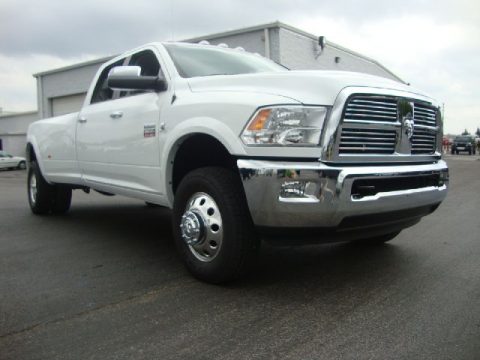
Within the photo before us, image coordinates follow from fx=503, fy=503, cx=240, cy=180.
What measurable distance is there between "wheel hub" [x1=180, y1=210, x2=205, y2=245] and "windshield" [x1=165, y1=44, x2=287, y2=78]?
126 cm

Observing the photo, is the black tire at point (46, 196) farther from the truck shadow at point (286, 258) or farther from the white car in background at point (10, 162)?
the white car in background at point (10, 162)

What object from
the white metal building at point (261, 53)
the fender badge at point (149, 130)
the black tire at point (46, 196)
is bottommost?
the black tire at point (46, 196)

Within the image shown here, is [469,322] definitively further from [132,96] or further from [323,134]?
[132,96]

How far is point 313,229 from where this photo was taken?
127 inches

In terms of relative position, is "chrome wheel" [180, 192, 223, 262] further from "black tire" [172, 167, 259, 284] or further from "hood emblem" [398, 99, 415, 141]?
"hood emblem" [398, 99, 415, 141]

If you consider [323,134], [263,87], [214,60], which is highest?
[214,60]

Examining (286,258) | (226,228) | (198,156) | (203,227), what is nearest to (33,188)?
(198,156)

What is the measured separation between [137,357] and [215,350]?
15.6 inches

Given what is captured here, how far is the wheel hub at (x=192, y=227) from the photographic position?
11.8ft

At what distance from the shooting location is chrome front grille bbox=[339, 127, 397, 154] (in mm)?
3268

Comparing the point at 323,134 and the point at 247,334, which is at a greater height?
the point at 323,134

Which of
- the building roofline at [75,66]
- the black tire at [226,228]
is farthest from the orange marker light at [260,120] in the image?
the building roofline at [75,66]

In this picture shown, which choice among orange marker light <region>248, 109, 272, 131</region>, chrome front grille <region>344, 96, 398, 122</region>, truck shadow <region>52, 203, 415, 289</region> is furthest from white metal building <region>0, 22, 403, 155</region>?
orange marker light <region>248, 109, 272, 131</region>

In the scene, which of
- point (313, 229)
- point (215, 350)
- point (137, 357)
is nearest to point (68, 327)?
point (137, 357)
